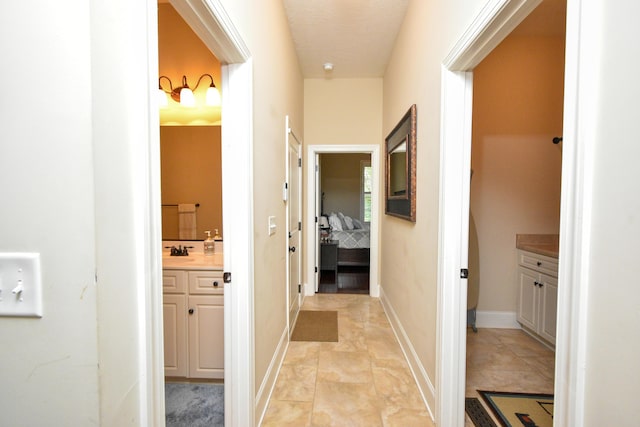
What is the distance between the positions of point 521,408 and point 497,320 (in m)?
1.31

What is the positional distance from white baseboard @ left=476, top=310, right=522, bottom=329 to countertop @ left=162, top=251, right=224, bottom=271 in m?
2.70

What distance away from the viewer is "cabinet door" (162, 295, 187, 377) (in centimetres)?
199

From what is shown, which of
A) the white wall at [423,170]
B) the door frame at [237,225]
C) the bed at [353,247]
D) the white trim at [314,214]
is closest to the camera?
the door frame at [237,225]

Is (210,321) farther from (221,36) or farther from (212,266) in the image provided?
(221,36)

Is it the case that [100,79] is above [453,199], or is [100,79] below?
above

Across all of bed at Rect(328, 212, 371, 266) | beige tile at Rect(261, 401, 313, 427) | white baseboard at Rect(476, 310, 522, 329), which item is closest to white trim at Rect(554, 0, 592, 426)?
beige tile at Rect(261, 401, 313, 427)

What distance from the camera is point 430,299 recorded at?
6.08 feet

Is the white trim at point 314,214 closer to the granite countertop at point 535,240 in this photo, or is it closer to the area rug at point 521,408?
the granite countertop at point 535,240

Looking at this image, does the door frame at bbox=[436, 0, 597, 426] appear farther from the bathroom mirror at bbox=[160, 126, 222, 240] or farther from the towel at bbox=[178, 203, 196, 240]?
the towel at bbox=[178, 203, 196, 240]

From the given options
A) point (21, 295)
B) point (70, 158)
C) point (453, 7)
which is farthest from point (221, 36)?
point (453, 7)

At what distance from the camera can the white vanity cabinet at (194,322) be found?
1984 mm

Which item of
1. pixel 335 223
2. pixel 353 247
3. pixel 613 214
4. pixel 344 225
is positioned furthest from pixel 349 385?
pixel 344 225

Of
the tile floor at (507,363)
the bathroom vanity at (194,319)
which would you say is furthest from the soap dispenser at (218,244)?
the tile floor at (507,363)

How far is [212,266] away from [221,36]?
1.40 metres
